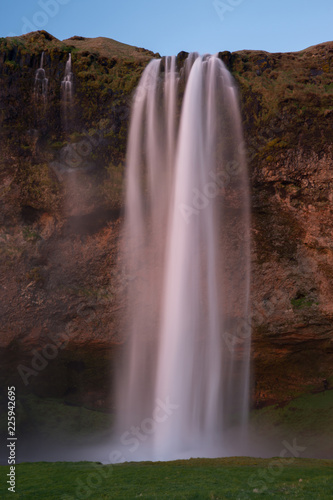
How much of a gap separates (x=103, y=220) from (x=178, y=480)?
18428mm

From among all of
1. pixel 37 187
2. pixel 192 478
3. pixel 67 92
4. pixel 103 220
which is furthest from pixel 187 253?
pixel 192 478

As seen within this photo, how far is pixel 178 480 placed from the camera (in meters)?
15.8

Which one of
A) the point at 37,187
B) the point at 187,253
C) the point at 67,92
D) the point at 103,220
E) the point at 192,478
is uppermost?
the point at 67,92

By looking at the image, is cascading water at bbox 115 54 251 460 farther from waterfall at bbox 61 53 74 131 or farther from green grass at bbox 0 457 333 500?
green grass at bbox 0 457 333 500

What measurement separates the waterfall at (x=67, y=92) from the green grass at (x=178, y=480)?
71.4 feet

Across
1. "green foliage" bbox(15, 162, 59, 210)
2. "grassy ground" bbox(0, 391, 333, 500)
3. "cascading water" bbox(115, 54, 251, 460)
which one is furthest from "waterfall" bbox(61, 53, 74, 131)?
"grassy ground" bbox(0, 391, 333, 500)

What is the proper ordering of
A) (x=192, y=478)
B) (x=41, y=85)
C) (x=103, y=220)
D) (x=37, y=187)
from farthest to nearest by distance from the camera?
(x=41, y=85) → (x=103, y=220) → (x=37, y=187) → (x=192, y=478)

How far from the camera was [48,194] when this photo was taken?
99.0 feet

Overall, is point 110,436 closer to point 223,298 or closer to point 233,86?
point 223,298

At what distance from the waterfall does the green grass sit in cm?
2176

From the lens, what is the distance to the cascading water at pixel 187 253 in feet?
93.3

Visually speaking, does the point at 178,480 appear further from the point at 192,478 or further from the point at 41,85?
the point at 41,85

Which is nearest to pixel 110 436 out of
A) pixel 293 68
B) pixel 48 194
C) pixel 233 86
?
pixel 48 194

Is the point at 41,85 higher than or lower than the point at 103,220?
higher
